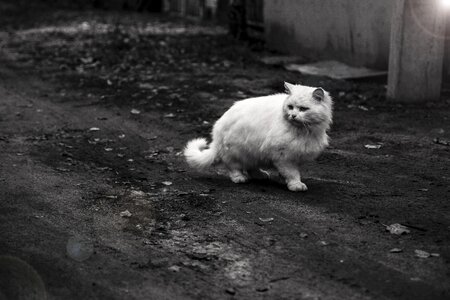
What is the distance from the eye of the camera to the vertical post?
32.4ft

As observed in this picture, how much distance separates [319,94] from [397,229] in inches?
56.9

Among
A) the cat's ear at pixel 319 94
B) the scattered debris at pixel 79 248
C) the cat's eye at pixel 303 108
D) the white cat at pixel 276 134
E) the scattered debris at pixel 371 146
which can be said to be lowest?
the scattered debris at pixel 371 146

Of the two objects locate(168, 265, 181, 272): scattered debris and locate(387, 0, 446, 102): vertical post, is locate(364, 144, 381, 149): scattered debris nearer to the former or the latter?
locate(387, 0, 446, 102): vertical post

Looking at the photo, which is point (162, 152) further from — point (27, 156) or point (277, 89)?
point (277, 89)

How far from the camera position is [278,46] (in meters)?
15.5

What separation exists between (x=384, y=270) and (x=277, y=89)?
23.2ft

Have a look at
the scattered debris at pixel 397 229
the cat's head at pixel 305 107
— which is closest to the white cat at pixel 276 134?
the cat's head at pixel 305 107

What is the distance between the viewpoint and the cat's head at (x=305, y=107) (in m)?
6.21

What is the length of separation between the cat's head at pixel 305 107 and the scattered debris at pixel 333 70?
5909 mm

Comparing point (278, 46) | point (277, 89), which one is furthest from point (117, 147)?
point (278, 46)

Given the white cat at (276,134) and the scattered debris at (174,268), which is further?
the white cat at (276,134)

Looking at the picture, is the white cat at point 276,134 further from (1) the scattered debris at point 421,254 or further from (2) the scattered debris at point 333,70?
(2) the scattered debris at point 333,70

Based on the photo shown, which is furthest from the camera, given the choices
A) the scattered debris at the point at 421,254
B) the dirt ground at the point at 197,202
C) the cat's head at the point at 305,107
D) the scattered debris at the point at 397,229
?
the cat's head at the point at 305,107

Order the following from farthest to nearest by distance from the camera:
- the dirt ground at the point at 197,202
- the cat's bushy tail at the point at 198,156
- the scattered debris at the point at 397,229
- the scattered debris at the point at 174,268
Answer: the cat's bushy tail at the point at 198,156 < the scattered debris at the point at 397,229 < the scattered debris at the point at 174,268 < the dirt ground at the point at 197,202
